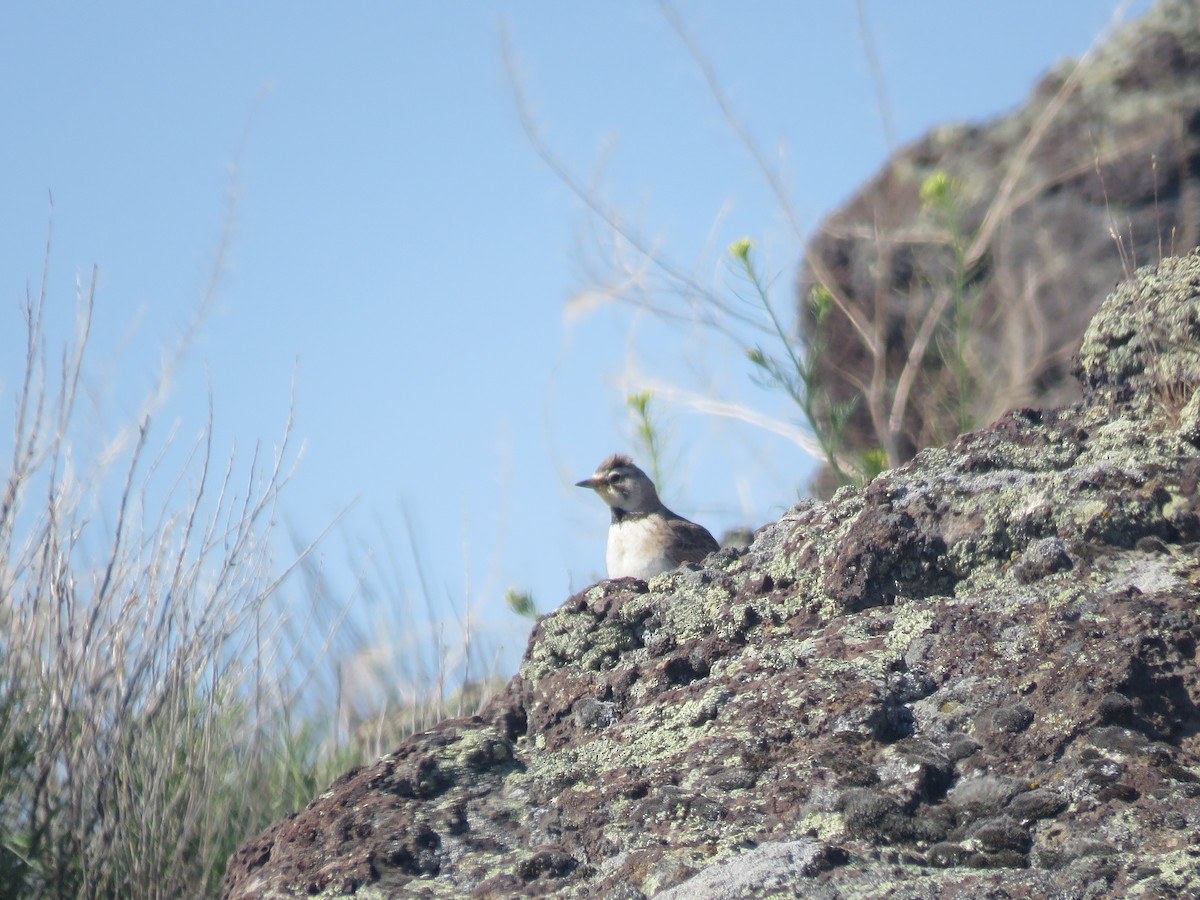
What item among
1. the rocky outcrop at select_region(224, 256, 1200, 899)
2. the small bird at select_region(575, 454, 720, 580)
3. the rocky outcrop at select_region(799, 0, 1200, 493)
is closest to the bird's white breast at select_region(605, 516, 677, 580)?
the small bird at select_region(575, 454, 720, 580)

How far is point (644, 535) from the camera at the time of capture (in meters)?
6.34

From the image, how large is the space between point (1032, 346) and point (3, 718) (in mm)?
6322

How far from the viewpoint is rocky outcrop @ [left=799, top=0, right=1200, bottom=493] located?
316 inches

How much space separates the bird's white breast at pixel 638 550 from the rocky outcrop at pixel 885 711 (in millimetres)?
2523

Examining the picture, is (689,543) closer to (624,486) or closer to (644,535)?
(644,535)

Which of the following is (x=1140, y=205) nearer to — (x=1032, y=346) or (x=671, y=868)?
(x=1032, y=346)

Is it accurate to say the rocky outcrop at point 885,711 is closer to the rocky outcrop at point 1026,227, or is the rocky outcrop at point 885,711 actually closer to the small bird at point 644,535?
the small bird at point 644,535

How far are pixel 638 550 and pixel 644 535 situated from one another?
0.10 m

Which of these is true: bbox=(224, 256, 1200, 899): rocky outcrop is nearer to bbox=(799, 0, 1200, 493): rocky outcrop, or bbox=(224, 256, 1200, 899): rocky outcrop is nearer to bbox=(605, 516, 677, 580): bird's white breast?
bbox=(605, 516, 677, 580): bird's white breast

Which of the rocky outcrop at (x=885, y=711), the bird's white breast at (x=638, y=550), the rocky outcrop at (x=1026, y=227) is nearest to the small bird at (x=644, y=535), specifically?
the bird's white breast at (x=638, y=550)

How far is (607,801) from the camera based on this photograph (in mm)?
2762

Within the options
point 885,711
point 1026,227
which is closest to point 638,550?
point 885,711

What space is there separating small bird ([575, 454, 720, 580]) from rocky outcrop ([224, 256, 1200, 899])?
2.51 meters

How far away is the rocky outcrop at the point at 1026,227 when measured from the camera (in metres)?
8.04
